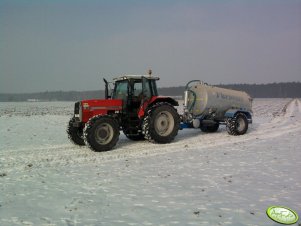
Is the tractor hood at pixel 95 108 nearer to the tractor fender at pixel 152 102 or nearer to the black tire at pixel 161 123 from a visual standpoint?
the tractor fender at pixel 152 102

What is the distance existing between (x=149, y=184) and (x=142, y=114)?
16.0ft

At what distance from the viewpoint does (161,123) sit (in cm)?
1143

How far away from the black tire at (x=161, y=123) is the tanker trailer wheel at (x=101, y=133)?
1249mm

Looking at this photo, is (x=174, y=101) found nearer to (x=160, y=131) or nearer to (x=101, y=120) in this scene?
(x=160, y=131)

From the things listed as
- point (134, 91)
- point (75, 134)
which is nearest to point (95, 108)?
point (75, 134)

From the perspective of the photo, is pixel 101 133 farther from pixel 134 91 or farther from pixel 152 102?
pixel 152 102

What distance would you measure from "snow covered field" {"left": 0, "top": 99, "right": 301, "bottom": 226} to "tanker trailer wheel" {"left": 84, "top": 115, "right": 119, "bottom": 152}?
0.36 metres

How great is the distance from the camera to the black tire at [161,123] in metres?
10.9

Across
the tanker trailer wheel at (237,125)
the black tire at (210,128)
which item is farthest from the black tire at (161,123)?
the black tire at (210,128)

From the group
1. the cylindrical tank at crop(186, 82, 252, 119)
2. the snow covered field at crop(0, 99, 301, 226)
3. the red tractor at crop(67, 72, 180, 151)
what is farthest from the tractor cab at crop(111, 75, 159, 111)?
the cylindrical tank at crop(186, 82, 252, 119)

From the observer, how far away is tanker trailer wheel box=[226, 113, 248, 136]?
1323 cm

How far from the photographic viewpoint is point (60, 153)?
966cm

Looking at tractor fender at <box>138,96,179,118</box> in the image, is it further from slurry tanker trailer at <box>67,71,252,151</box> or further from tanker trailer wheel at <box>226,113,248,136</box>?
tanker trailer wheel at <box>226,113,248,136</box>

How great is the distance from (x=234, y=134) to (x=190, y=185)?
24.7 ft
